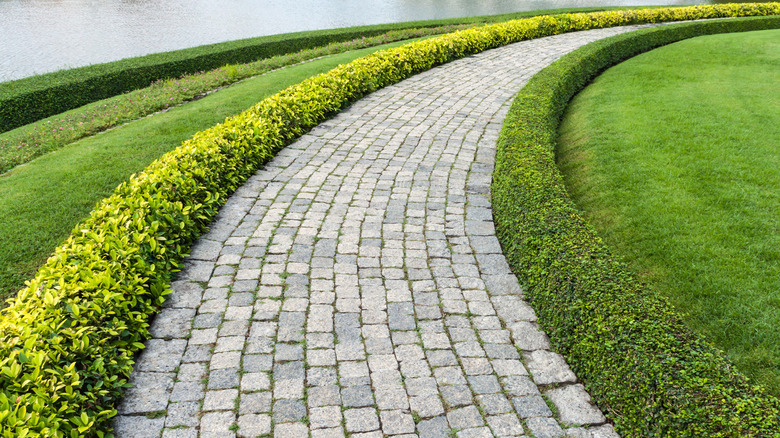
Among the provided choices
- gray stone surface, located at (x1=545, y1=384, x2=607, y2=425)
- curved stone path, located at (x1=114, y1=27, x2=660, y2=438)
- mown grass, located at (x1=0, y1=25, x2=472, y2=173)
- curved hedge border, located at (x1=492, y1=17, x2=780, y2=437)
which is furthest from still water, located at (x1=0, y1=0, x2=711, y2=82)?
gray stone surface, located at (x1=545, y1=384, x2=607, y2=425)

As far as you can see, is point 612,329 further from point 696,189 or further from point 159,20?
point 159,20

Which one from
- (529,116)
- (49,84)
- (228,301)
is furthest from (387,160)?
(49,84)

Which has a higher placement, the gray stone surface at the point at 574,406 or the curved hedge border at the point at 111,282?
the curved hedge border at the point at 111,282

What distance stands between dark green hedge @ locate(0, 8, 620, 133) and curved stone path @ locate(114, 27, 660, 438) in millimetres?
8884

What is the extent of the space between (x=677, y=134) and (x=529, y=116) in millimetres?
2322

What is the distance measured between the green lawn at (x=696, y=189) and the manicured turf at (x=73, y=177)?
260 inches

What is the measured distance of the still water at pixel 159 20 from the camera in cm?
2050

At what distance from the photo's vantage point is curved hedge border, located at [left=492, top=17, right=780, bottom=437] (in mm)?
3240

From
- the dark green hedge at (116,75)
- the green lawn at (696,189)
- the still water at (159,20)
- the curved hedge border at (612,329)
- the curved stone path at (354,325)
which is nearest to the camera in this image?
the curved hedge border at (612,329)

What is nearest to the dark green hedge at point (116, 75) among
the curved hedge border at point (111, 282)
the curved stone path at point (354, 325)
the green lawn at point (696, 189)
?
the curved hedge border at point (111, 282)

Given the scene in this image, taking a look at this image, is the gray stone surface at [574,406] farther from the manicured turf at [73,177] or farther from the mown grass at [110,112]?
the mown grass at [110,112]

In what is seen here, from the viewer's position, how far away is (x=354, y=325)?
475 centimetres

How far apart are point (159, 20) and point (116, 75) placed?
14.3 metres

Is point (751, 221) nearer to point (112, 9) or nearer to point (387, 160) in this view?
point (387, 160)
